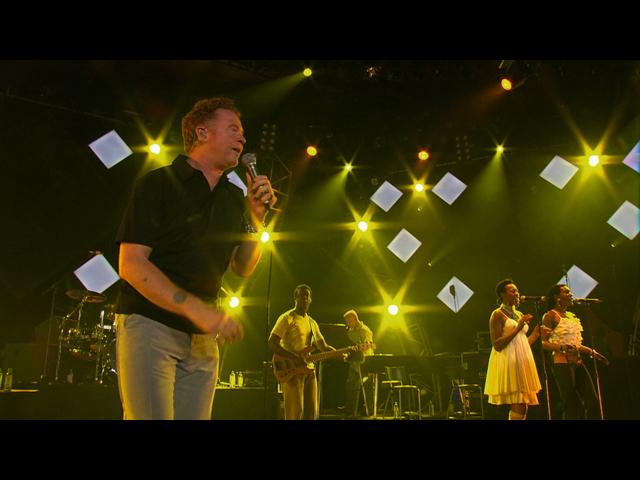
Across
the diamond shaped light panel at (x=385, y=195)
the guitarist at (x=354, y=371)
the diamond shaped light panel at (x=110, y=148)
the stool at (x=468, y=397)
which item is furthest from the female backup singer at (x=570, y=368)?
the diamond shaped light panel at (x=110, y=148)

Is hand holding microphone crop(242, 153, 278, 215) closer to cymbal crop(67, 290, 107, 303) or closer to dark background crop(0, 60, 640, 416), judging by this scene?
dark background crop(0, 60, 640, 416)

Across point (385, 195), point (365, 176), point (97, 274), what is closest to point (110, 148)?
point (97, 274)

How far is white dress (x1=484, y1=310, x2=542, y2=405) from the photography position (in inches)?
223

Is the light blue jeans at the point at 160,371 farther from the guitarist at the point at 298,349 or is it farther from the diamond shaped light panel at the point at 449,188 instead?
the diamond shaped light panel at the point at 449,188

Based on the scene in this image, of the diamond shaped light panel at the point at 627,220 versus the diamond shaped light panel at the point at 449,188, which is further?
the diamond shaped light panel at the point at 449,188

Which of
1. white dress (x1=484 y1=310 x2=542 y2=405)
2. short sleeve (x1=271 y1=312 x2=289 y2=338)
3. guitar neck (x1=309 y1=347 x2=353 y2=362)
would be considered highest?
short sleeve (x1=271 y1=312 x2=289 y2=338)

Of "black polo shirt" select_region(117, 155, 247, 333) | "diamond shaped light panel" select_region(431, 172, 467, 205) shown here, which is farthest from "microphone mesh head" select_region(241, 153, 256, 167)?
"diamond shaped light panel" select_region(431, 172, 467, 205)

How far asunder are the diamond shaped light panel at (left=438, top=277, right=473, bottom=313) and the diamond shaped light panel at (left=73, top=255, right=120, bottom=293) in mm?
7506

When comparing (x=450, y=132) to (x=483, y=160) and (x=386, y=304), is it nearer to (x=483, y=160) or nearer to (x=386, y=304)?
(x=483, y=160)

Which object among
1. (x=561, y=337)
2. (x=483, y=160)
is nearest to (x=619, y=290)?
(x=483, y=160)

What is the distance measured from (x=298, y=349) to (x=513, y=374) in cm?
253

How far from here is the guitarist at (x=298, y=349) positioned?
19.5ft

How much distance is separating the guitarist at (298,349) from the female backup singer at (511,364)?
2.13 meters

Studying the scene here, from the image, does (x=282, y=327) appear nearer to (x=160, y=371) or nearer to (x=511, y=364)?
(x=511, y=364)
